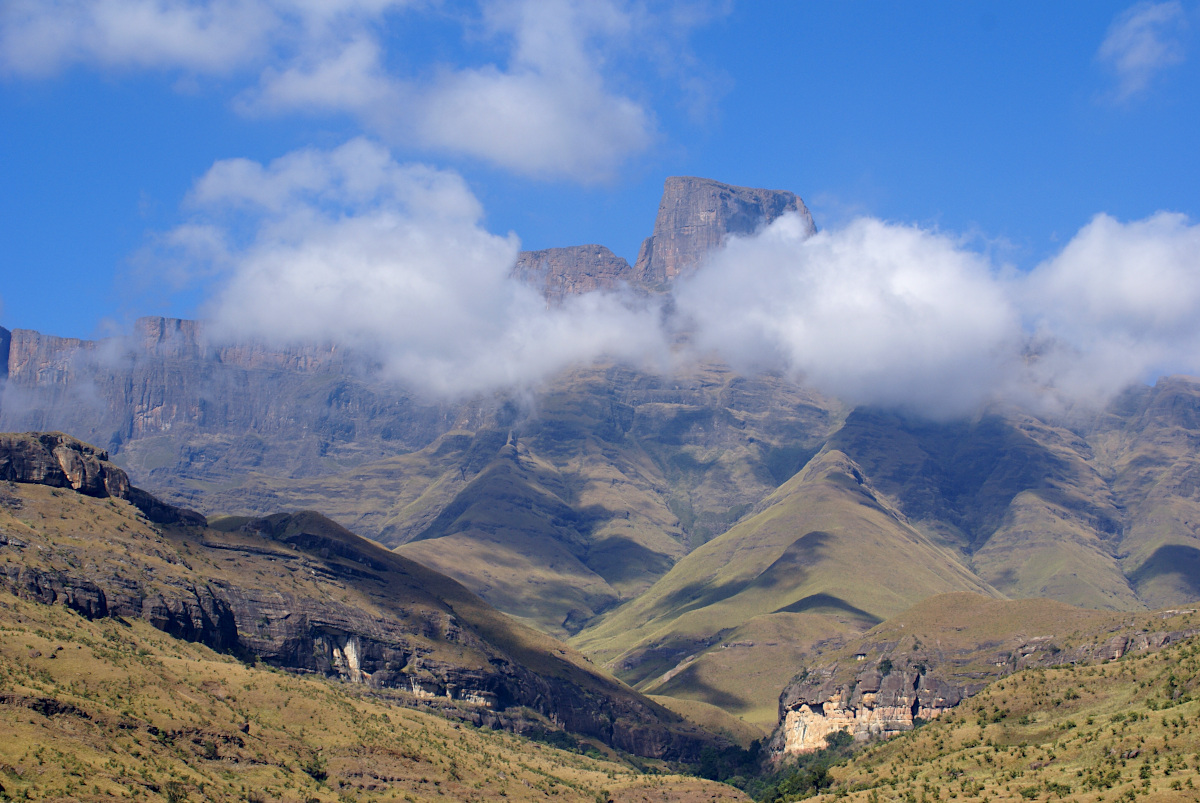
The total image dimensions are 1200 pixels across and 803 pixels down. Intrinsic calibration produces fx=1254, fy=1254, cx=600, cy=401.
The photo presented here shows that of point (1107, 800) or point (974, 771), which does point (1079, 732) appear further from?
point (1107, 800)

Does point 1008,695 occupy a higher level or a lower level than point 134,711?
higher

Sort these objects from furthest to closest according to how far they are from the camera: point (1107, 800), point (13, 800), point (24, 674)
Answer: point (24, 674)
point (13, 800)
point (1107, 800)

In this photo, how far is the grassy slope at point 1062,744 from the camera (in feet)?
421

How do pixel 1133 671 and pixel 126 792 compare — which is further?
pixel 1133 671

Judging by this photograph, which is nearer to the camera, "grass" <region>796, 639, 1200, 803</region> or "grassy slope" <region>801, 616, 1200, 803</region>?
"grass" <region>796, 639, 1200, 803</region>

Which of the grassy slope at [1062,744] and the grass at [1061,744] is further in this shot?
the grassy slope at [1062,744]

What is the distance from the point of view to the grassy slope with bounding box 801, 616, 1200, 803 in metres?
128

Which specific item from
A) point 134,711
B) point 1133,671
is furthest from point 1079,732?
point 134,711

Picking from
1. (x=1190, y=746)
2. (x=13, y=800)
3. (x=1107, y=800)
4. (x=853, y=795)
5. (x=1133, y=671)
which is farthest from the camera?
(x=1133, y=671)

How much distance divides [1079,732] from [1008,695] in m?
29.4

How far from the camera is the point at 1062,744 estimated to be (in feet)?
481

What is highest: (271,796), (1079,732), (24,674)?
(1079,732)

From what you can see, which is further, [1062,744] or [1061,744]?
[1061,744]

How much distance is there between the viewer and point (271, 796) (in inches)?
7520
